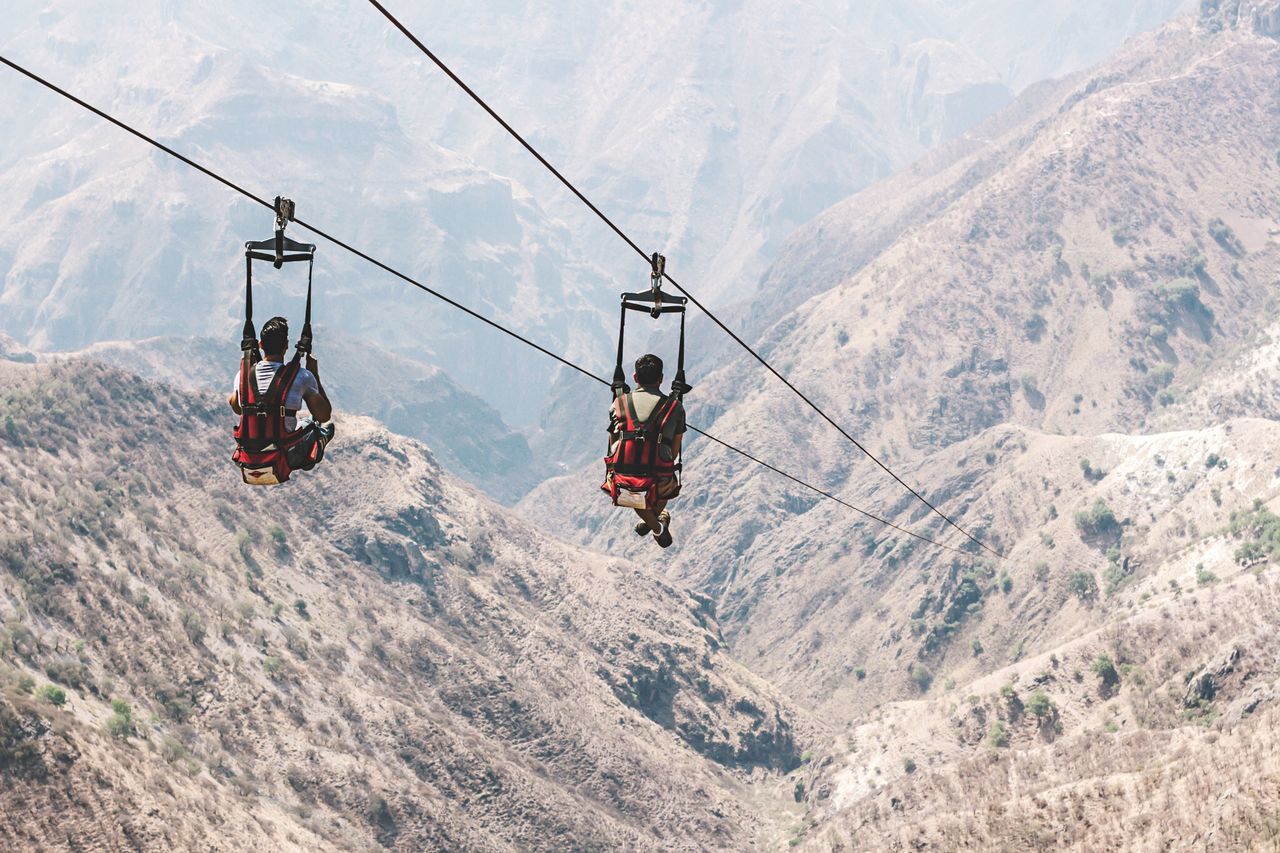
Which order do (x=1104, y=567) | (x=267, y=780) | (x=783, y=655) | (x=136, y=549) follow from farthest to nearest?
(x=783, y=655)
(x=1104, y=567)
(x=136, y=549)
(x=267, y=780)

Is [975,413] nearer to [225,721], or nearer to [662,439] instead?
[225,721]

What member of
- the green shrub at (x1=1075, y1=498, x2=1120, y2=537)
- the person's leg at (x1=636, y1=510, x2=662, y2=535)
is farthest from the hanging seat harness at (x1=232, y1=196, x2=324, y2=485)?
the green shrub at (x1=1075, y1=498, x2=1120, y2=537)

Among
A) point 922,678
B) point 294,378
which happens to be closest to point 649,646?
point 922,678

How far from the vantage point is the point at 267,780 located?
6072 cm

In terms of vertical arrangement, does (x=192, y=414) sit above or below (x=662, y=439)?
above

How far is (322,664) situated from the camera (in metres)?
72.9

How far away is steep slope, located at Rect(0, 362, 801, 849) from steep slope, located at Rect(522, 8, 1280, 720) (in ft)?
92.5

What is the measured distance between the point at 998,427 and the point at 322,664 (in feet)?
319

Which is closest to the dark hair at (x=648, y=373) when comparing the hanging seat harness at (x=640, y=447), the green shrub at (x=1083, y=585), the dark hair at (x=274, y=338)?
the hanging seat harness at (x=640, y=447)

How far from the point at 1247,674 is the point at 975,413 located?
371 ft

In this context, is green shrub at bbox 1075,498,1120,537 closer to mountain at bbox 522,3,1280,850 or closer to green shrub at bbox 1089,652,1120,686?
mountain at bbox 522,3,1280,850

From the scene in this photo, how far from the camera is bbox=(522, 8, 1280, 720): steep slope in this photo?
118 meters

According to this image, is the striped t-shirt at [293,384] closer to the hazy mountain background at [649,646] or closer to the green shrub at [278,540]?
the hazy mountain background at [649,646]

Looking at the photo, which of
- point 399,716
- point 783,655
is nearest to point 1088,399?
point 783,655
